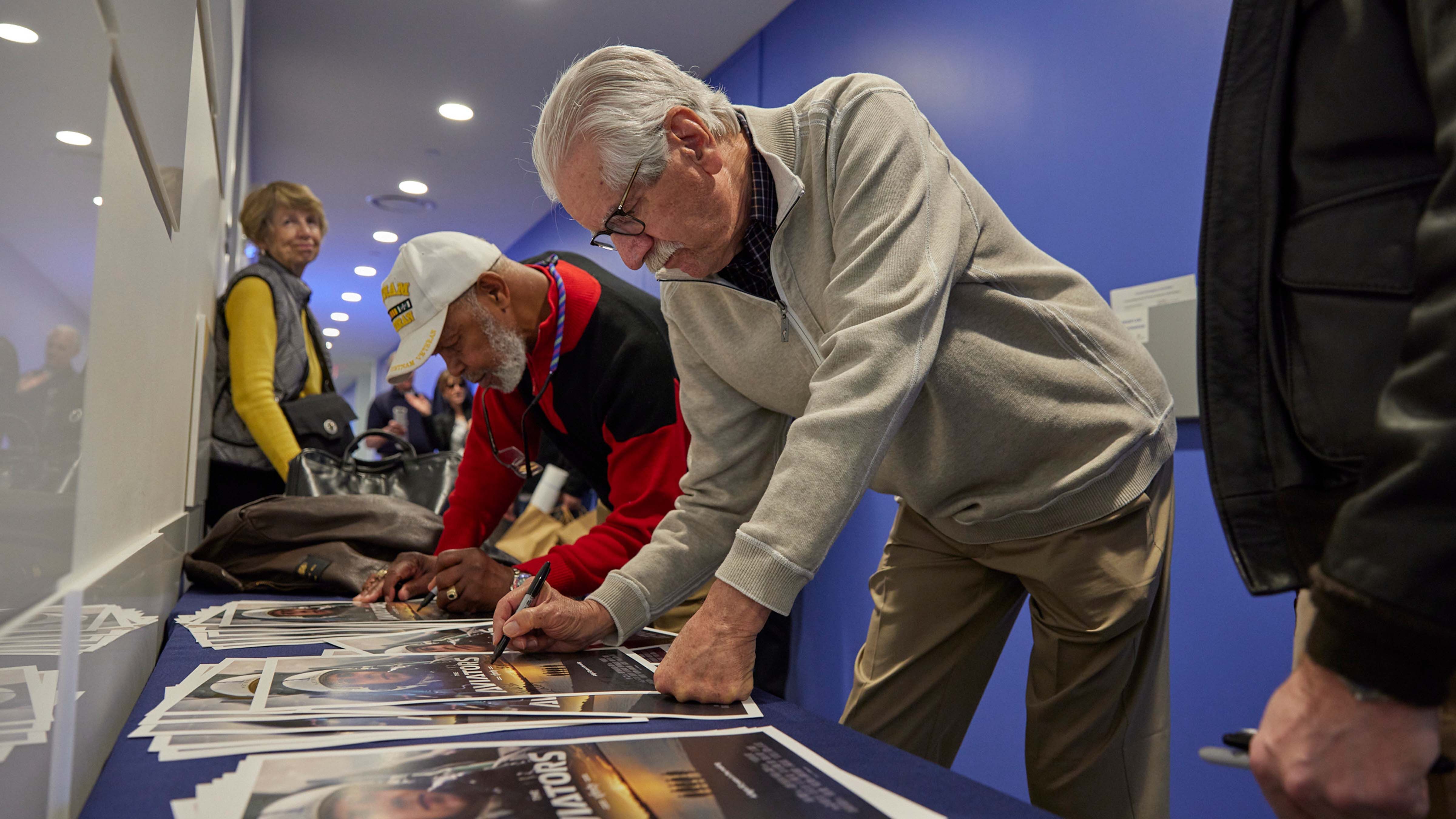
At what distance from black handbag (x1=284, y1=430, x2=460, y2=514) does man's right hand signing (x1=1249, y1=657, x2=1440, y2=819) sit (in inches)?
76.8

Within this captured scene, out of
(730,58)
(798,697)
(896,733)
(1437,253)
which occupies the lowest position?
(798,697)

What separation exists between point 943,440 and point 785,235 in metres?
0.32

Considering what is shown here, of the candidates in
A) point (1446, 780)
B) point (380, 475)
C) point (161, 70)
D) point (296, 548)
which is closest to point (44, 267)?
point (161, 70)

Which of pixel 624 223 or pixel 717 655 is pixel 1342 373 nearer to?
pixel 717 655

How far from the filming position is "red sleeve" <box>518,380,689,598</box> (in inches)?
58.2

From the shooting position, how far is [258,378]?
231cm

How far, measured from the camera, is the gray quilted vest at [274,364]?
2.38m

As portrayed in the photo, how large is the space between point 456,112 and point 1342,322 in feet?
15.6

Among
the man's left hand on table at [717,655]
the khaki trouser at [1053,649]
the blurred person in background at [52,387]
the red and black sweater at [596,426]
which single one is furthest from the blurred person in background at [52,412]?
the khaki trouser at [1053,649]

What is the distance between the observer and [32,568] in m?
0.49

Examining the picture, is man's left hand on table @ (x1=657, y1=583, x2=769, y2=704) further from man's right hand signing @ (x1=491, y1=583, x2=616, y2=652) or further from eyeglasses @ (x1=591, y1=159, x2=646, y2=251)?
eyeglasses @ (x1=591, y1=159, x2=646, y2=251)

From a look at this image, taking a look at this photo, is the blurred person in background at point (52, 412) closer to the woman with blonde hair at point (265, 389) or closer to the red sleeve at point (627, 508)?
the red sleeve at point (627, 508)

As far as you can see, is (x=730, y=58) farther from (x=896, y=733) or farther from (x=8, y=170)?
(x=8, y=170)

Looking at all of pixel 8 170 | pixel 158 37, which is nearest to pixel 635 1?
pixel 158 37
